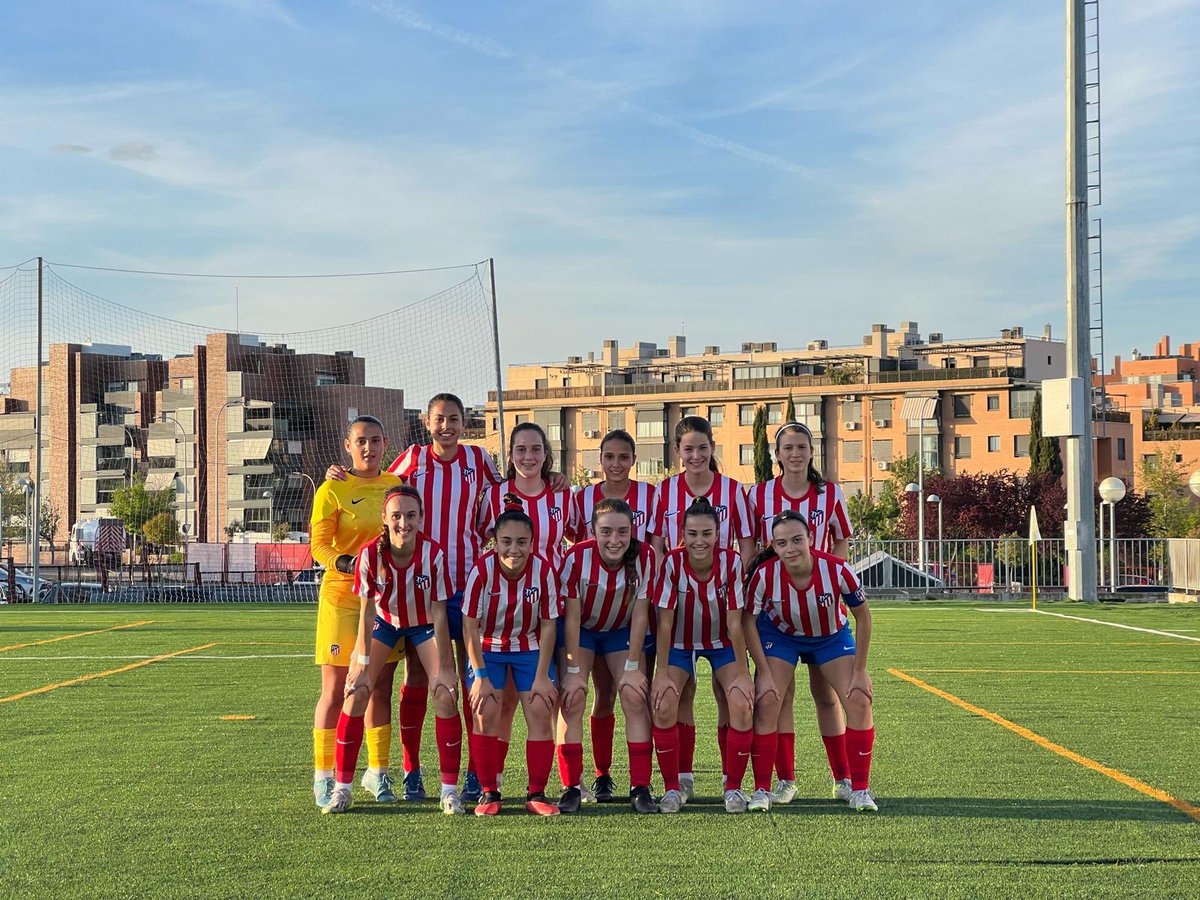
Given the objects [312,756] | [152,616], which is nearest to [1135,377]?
[152,616]

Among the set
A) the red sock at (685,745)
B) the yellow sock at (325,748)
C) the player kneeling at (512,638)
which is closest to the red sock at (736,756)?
the red sock at (685,745)

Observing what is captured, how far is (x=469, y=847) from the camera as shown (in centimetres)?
567

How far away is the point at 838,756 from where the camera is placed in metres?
6.67

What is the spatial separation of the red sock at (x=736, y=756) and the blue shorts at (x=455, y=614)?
1.35m

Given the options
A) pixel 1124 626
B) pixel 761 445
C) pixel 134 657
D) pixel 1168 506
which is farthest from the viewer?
pixel 761 445

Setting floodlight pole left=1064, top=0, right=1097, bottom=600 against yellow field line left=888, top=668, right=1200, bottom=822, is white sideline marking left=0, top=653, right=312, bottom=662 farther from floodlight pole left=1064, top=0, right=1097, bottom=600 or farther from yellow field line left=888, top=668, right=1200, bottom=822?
floodlight pole left=1064, top=0, right=1097, bottom=600

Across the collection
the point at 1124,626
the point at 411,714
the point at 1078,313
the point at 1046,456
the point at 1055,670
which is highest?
Result: the point at 1078,313

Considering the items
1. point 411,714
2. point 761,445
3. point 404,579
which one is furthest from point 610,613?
point 761,445

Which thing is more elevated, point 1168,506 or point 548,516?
point 548,516

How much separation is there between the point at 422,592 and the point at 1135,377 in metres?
139

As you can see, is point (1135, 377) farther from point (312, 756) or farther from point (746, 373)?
point (312, 756)

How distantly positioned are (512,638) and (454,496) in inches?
35.8

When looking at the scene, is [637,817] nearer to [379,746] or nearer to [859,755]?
[859,755]

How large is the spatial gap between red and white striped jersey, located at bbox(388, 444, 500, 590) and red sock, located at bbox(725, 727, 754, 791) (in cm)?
147
